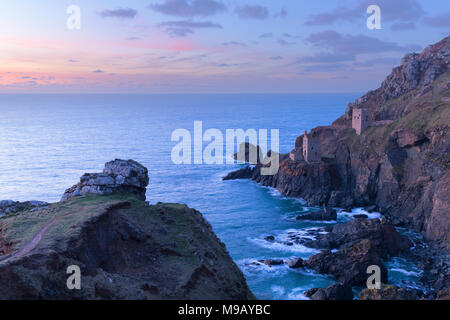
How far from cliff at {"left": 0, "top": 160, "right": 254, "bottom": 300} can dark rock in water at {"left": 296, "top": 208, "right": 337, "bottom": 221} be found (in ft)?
140

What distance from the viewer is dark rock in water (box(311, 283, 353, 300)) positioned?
4184cm

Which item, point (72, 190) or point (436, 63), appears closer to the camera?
point (72, 190)

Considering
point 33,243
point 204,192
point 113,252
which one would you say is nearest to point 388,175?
point 204,192

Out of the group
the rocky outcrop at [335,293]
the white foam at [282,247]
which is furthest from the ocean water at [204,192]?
the rocky outcrop at [335,293]

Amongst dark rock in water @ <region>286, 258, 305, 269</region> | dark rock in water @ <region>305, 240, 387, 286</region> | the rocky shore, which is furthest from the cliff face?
dark rock in water @ <region>286, 258, 305, 269</region>

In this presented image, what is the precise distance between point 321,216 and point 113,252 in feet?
180

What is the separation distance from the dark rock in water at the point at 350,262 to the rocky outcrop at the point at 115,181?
90.4 feet

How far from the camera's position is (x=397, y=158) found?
83.4 metres

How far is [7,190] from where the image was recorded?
9638 cm

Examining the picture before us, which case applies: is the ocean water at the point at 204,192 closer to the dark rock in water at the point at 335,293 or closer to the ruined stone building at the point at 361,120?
the dark rock in water at the point at 335,293

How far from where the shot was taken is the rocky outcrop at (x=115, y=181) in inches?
1510
